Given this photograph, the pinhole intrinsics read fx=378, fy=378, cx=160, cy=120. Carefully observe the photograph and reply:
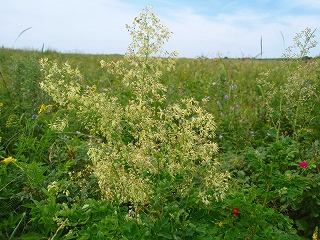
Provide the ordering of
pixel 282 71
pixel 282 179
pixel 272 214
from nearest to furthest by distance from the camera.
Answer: pixel 272 214
pixel 282 179
pixel 282 71

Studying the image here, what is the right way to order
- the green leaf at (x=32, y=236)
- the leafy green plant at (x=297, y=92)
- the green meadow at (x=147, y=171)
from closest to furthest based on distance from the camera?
the green meadow at (x=147, y=171) < the green leaf at (x=32, y=236) < the leafy green plant at (x=297, y=92)

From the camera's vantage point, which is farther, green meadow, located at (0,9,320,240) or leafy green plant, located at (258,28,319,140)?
leafy green plant, located at (258,28,319,140)

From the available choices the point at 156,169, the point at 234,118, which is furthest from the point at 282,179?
the point at 234,118

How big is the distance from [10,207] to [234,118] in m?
2.72

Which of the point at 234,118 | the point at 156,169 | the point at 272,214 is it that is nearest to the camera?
the point at 156,169

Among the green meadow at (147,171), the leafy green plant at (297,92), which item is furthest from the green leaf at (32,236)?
the leafy green plant at (297,92)

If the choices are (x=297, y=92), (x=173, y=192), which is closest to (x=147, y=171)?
(x=173, y=192)

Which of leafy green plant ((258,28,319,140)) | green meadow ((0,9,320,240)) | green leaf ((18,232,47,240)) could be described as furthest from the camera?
leafy green plant ((258,28,319,140))

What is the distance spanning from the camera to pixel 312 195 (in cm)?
307

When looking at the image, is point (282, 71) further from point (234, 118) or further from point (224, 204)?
point (224, 204)

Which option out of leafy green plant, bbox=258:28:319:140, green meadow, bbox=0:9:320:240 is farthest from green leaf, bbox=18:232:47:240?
leafy green plant, bbox=258:28:319:140

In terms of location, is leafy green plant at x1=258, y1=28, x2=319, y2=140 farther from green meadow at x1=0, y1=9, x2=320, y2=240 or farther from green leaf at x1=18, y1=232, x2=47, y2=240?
green leaf at x1=18, y1=232, x2=47, y2=240

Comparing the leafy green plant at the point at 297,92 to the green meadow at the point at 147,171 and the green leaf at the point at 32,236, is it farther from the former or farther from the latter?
the green leaf at the point at 32,236

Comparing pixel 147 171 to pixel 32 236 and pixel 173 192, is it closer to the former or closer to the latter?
pixel 173 192
